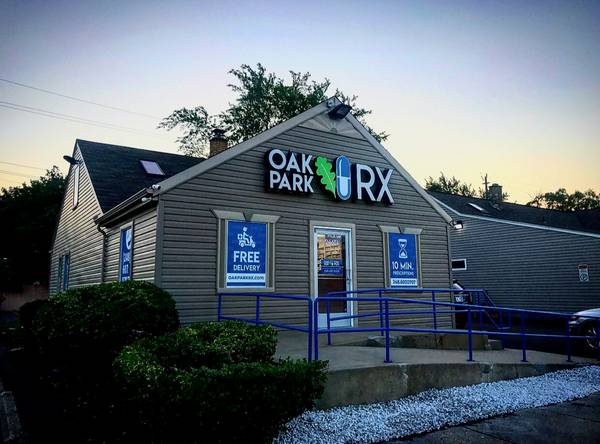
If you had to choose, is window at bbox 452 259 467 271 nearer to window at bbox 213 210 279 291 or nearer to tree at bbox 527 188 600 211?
window at bbox 213 210 279 291

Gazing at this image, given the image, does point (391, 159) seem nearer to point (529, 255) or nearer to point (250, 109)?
point (529, 255)

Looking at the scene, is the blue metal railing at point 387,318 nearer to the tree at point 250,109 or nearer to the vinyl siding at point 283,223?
the vinyl siding at point 283,223

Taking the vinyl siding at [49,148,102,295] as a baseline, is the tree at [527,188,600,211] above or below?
above

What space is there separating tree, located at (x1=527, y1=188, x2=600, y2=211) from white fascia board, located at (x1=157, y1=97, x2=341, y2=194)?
226 ft

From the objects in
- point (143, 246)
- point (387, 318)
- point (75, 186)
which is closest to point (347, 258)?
point (387, 318)

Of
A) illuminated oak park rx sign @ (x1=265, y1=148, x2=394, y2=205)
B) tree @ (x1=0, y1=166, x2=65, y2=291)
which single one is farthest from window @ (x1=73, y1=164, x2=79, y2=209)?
tree @ (x1=0, y1=166, x2=65, y2=291)

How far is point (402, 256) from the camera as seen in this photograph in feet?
41.2

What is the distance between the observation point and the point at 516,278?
22.3 m

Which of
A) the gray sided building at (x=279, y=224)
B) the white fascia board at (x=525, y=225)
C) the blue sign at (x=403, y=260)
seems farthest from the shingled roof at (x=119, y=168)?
the white fascia board at (x=525, y=225)

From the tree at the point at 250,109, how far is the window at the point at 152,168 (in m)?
18.8

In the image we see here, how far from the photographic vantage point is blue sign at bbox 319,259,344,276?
11273 mm

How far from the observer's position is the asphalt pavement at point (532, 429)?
4.68 metres

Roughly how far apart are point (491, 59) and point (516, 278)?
13.0 meters

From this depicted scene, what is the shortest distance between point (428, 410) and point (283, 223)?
6152 mm
